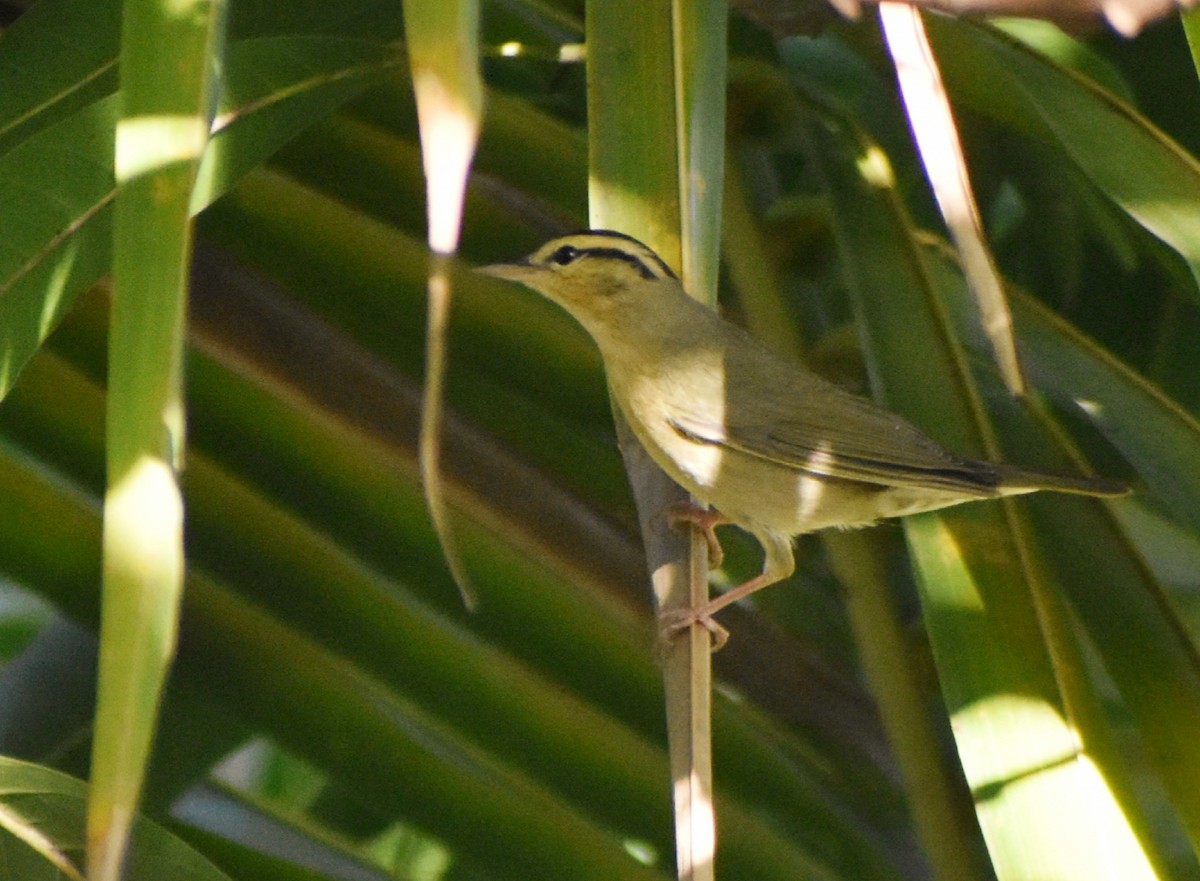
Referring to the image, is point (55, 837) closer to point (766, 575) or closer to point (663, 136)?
point (663, 136)

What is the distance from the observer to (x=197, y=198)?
3.05ft

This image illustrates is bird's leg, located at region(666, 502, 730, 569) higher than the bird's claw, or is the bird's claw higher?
bird's leg, located at region(666, 502, 730, 569)

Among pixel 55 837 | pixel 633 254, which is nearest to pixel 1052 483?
pixel 633 254

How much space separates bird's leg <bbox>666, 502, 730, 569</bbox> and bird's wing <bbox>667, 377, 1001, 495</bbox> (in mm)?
101

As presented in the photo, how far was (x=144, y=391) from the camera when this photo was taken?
0.55 metres

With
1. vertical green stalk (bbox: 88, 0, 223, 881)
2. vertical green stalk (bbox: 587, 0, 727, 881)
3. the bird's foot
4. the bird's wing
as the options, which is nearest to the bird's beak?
the bird's wing

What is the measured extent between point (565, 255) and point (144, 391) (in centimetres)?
115

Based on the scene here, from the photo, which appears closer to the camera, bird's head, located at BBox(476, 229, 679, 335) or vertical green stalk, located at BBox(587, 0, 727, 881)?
vertical green stalk, located at BBox(587, 0, 727, 881)

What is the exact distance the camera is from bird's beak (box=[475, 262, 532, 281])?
1.57 meters

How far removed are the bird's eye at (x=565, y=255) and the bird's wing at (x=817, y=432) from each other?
22cm

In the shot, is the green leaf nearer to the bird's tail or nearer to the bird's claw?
the bird's claw

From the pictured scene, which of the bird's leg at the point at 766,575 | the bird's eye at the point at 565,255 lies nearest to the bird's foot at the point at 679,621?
the bird's leg at the point at 766,575

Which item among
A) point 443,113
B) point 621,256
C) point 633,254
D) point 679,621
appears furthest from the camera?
point 621,256

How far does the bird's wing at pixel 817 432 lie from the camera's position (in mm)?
1768
